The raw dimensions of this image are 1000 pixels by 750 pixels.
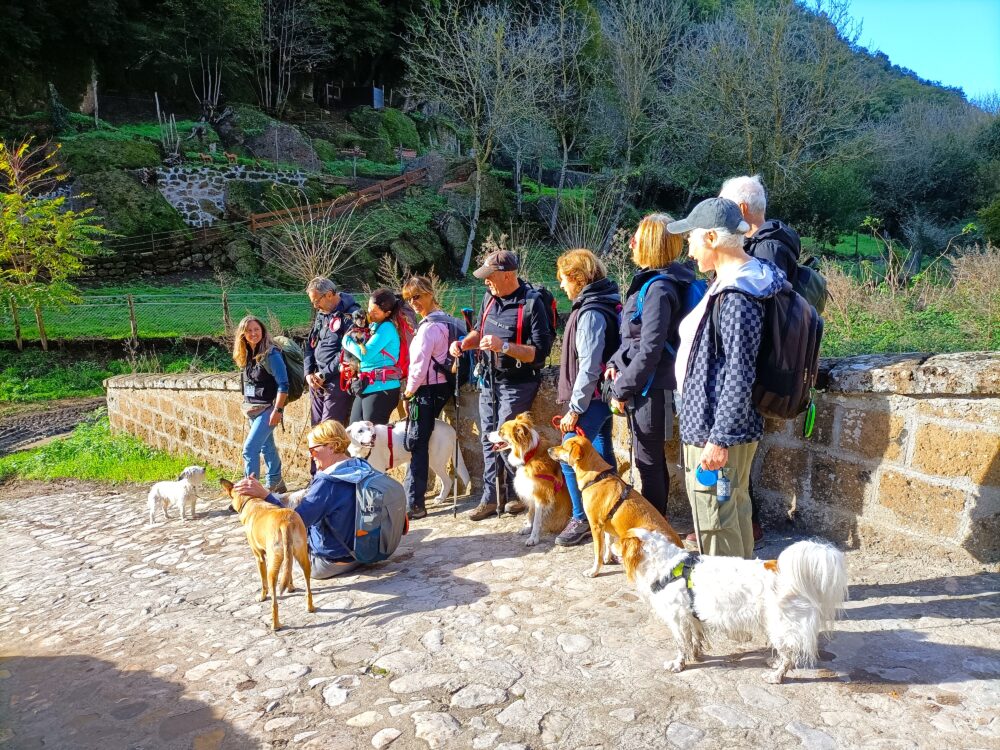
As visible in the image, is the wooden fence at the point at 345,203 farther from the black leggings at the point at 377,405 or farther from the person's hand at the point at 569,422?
the person's hand at the point at 569,422

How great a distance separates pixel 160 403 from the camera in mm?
10266

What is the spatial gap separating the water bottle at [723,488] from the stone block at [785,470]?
1492mm

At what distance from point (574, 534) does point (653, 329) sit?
5.20 feet

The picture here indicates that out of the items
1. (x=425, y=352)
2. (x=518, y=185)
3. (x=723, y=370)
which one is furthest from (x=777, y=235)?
(x=518, y=185)

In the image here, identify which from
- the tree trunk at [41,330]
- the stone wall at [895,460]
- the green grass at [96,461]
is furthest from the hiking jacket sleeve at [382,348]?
the tree trunk at [41,330]

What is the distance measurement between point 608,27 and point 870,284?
25075mm

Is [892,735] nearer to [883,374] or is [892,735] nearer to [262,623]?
[883,374]

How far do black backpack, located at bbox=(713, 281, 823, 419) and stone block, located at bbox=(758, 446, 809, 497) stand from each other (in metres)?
1.47

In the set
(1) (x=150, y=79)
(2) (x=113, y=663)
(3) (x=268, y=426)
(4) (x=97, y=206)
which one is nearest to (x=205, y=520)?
(3) (x=268, y=426)

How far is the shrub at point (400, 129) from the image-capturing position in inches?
1328

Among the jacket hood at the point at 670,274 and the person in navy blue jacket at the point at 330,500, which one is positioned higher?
the jacket hood at the point at 670,274

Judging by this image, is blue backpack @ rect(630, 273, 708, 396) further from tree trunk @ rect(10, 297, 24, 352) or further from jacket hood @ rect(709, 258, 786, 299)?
tree trunk @ rect(10, 297, 24, 352)

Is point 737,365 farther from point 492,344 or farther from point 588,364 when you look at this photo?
point 492,344

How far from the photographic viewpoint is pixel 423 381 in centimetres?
544
